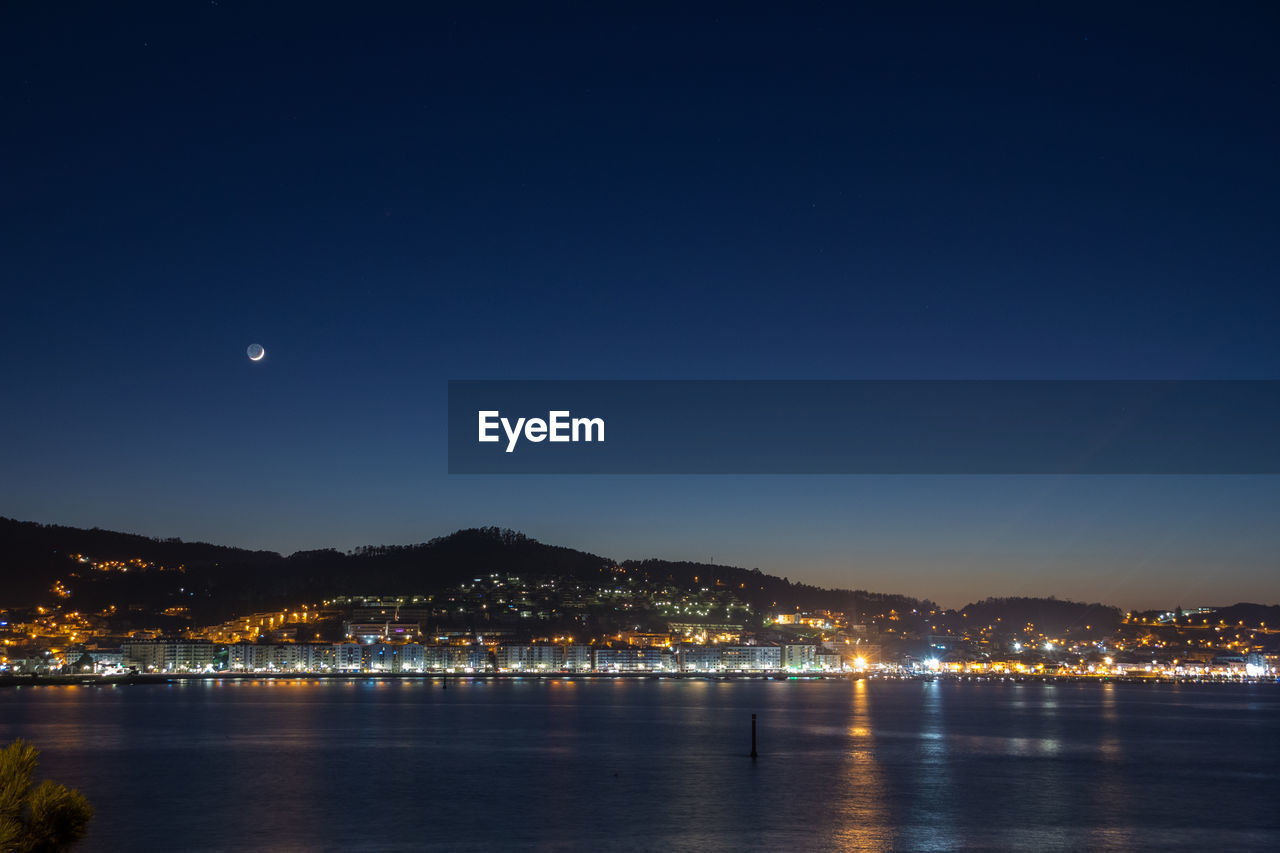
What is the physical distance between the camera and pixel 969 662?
16475 cm

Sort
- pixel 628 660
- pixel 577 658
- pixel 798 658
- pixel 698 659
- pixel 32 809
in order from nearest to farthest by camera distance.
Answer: pixel 32 809 < pixel 577 658 < pixel 628 660 < pixel 698 659 < pixel 798 658

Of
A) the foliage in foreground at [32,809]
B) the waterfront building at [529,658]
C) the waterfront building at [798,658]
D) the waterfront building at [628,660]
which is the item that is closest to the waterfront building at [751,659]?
the waterfront building at [798,658]

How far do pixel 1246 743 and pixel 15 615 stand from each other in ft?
464

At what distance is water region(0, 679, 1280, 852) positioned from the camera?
2591 centimetres

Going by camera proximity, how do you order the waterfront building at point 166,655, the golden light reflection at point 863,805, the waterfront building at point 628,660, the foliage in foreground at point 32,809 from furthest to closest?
1. the waterfront building at point 628,660
2. the waterfront building at point 166,655
3. the golden light reflection at point 863,805
4. the foliage in foreground at point 32,809

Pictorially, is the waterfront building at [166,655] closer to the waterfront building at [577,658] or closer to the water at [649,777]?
the waterfront building at [577,658]

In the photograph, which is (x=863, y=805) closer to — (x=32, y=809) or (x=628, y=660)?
(x=32, y=809)

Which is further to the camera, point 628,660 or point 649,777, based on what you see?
point 628,660

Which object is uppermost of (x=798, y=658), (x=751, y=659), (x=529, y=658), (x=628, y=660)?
(x=529, y=658)

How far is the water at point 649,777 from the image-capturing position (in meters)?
25.9

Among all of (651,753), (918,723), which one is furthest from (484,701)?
(651,753)

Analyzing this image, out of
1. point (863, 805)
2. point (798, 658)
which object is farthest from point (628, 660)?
point (863, 805)

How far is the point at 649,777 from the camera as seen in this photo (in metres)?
35.7

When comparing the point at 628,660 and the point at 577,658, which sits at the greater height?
the point at 577,658
